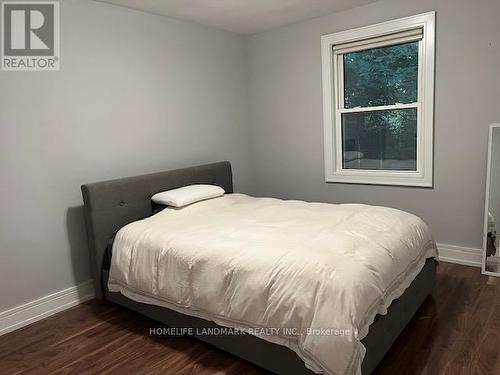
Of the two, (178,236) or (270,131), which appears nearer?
(178,236)

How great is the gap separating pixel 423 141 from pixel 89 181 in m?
2.89

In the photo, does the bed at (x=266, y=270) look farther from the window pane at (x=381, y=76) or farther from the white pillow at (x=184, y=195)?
the window pane at (x=381, y=76)

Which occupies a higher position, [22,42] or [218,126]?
[22,42]

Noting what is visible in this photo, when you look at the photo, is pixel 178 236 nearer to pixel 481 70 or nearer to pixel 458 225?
pixel 458 225

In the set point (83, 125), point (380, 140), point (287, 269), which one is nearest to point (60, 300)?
point (83, 125)

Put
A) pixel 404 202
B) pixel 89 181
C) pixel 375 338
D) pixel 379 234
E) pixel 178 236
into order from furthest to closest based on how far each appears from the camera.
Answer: pixel 404 202, pixel 89 181, pixel 178 236, pixel 379 234, pixel 375 338

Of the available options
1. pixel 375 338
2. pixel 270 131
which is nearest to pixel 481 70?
pixel 270 131

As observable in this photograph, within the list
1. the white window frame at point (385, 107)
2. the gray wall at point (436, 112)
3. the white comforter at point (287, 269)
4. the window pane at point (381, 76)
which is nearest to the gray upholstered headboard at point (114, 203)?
the white comforter at point (287, 269)

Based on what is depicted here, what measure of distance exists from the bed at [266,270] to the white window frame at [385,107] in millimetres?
976

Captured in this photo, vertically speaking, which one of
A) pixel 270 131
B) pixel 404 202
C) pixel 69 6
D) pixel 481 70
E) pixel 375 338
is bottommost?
pixel 375 338

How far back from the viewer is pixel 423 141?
131 inches

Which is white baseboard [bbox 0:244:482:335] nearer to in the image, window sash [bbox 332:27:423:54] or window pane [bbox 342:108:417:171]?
window pane [bbox 342:108:417:171]

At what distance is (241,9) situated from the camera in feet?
11.2

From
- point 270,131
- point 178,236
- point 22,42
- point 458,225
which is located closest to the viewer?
point 178,236
